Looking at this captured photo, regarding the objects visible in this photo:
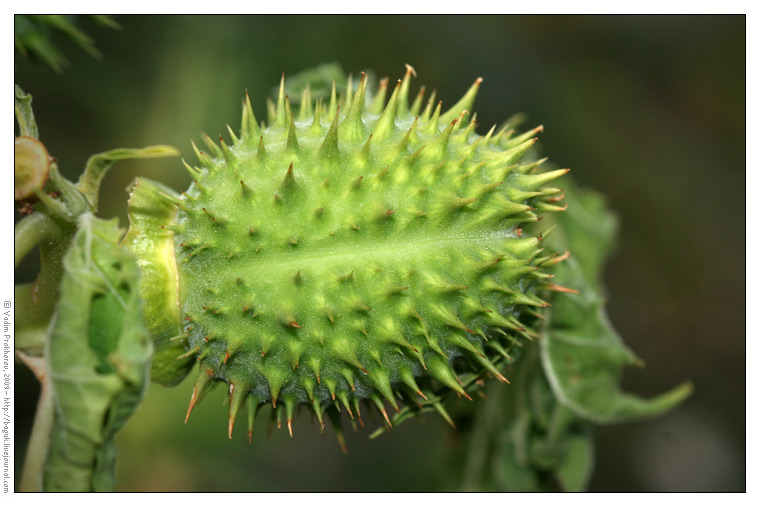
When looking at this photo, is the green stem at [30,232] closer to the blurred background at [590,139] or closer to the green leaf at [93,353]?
the green leaf at [93,353]

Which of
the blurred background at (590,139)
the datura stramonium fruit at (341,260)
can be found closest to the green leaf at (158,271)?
the datura stramonium fruit at (341,260)

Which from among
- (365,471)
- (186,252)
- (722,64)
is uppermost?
(722,64)

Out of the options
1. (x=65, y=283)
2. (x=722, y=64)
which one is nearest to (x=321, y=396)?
(x=65, y=283)

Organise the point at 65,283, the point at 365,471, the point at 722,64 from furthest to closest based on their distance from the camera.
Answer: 1. the point at 722,64
2. the point at 365,471
3. the point at 65,283

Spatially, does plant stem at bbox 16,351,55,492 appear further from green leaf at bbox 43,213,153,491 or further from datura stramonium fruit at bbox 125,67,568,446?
datura stramonium fruit at bbox 125,67,568,446

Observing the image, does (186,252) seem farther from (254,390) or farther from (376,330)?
(376,330)

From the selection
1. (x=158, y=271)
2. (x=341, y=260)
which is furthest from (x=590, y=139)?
(x=158, y=271)

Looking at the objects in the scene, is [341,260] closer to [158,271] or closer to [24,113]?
[158,271]

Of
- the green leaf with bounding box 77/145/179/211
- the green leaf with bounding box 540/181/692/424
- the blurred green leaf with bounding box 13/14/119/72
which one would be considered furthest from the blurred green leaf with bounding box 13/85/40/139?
the green leaf with bounding box 540/181/692/424
